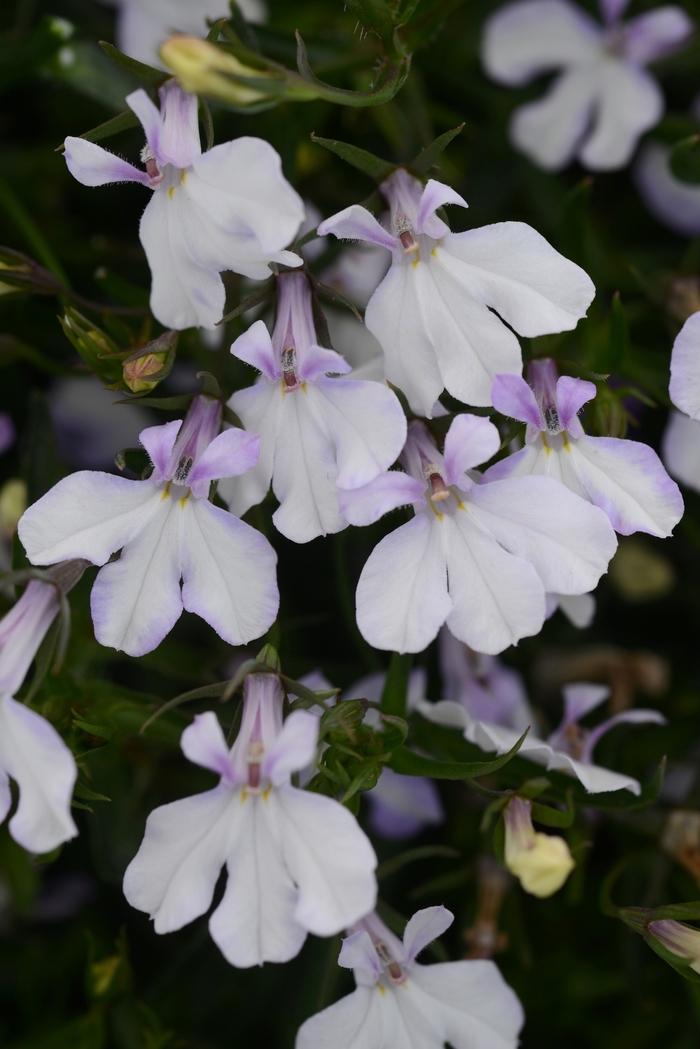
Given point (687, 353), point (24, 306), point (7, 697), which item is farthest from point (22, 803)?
point (24, 306)

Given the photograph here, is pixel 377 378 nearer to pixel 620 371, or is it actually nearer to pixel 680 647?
pixel 620 371

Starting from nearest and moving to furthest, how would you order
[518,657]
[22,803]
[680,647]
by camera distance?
[22,803] < [518,657] < [680,647]

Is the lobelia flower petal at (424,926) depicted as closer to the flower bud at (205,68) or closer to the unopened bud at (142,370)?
the unopened bud at (142,370)

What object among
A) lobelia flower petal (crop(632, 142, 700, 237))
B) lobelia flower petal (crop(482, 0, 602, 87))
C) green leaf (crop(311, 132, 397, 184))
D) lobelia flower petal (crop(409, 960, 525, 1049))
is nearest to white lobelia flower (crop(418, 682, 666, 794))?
lobelia flower petal (crop(409, 960, 525, 1049))

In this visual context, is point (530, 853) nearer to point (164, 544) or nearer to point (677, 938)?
point (677, 938)

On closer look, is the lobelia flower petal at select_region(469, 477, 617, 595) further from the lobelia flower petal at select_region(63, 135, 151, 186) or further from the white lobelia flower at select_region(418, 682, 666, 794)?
the lobelia flower petal at select_region(63, 135, 151, 186)

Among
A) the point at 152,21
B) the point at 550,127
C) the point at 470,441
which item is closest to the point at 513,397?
the point at 470,441
